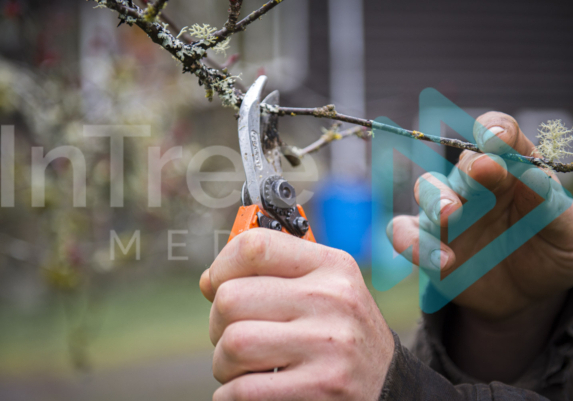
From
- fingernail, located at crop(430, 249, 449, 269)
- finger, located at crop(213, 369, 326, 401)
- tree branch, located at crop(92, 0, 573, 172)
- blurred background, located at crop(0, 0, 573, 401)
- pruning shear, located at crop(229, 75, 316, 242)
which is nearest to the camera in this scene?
finger, located at crop(213, 369, 326, 401)

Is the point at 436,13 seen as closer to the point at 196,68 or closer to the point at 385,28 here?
the point at 385,28

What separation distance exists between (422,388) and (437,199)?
57 cm

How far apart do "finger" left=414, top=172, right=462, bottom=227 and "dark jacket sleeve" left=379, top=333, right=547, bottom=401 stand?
0.41 m

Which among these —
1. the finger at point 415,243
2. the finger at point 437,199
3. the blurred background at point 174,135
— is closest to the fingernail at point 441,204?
the finger at point 437,199

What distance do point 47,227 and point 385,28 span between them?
7.00 m

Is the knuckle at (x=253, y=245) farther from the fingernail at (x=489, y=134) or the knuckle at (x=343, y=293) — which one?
the fingernail at (x=489, y=134)

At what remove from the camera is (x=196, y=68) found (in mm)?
1014

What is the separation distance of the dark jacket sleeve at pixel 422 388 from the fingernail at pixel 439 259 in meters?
0.36

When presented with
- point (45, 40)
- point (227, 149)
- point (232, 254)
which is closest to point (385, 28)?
point (227, 149)

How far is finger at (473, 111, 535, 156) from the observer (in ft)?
3.34

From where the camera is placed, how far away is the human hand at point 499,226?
107 centimetres

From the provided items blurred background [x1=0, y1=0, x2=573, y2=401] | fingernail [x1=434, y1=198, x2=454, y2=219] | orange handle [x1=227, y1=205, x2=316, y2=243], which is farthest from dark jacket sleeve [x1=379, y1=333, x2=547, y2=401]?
blurred background [x1=0, y1=0, x2=573, y2=401]

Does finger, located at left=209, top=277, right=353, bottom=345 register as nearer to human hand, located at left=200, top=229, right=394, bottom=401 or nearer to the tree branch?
human hand, located at left=200, top=229, right=394, bottom=401

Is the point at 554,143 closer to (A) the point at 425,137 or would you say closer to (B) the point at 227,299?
(A) the point at 425,137
